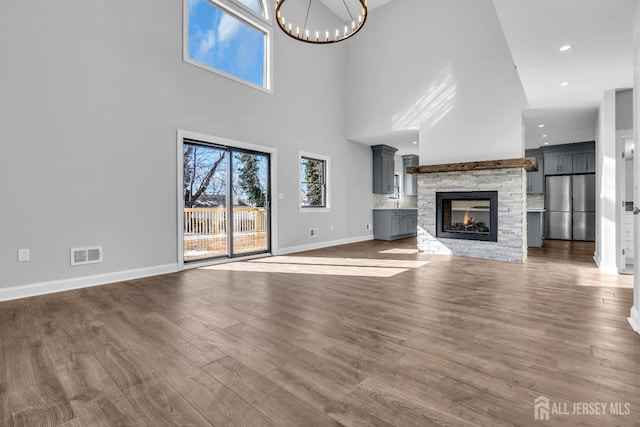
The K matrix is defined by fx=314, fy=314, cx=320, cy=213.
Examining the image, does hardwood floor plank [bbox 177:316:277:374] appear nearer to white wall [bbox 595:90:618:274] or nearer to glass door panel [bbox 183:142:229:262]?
glass door panel [bbox 183:142:229:262]

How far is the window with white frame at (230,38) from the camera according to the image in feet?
16.1

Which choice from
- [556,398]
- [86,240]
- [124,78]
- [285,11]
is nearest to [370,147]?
[285,11]

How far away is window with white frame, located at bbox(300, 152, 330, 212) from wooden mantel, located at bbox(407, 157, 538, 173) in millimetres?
1970

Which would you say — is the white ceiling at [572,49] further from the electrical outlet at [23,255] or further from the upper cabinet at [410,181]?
the electrical outlet at [23,255]

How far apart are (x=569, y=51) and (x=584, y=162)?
5.96 meters

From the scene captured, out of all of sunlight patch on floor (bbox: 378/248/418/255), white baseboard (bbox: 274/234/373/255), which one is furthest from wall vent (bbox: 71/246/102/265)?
sunlight patch on floor (bbox: 378/248/418/255)

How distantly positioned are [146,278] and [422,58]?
21.4 feet

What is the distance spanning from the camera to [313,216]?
6922 millimetres

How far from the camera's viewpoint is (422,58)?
657 centimetres

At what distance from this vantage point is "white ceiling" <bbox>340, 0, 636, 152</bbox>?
2695mm

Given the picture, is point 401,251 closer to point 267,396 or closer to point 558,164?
point 558,164

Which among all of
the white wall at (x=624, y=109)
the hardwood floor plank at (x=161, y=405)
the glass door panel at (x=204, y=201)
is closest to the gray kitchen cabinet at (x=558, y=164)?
the white wall at (x=624, y=109)

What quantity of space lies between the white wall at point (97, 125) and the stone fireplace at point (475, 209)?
380 centimetres

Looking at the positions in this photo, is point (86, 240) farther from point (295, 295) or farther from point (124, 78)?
point (295, 295)
